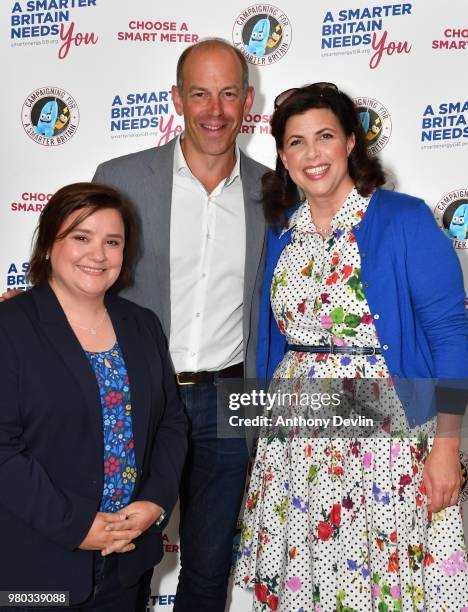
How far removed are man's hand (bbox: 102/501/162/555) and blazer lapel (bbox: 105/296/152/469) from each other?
0.33 ft

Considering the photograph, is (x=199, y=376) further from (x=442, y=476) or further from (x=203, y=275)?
(x=442, y=476)

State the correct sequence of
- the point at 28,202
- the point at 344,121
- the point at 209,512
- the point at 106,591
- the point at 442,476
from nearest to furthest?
the point at 106,591 → the point at 442,476 → the point at 344,121 → the point at 209,512 → the point at 28,202

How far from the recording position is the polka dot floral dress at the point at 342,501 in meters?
1.91

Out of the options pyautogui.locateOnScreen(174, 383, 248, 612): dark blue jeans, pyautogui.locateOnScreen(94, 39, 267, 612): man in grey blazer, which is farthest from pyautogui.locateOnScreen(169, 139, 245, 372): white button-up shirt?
pyautogui.locateOnScreen(174, 383, 248, 612): dark blue jeans

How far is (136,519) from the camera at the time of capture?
1748 mm

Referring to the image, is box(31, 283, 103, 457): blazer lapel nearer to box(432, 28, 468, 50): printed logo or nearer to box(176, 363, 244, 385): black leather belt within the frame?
box(176, 363, 244, 385): black leather belt

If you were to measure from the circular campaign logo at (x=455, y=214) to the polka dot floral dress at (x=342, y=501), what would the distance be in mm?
1072

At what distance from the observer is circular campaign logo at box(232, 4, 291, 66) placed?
3.00 meters

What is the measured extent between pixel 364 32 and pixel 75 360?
203 centimetres

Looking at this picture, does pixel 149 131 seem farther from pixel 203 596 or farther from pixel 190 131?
pixel 203 596

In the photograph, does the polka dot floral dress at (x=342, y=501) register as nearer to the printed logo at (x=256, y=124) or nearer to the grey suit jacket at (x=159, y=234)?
the grey suit jacket at (x=159, y=234)

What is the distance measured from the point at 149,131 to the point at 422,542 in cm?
198

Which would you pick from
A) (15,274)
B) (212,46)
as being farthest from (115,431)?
(15,274)

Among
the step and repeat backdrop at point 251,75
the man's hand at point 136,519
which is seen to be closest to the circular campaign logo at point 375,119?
the step and repeat backdrop at point 251,75
